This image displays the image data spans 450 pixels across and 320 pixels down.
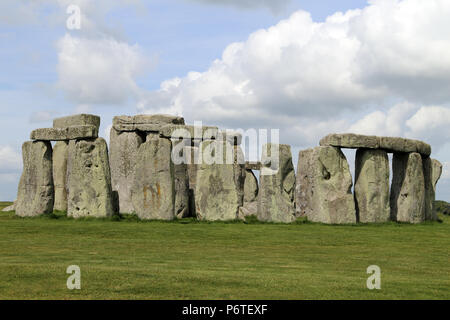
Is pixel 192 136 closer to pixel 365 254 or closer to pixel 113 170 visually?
pixel 113 170

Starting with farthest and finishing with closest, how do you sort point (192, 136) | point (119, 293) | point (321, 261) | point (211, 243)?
point (192, 136) → point (211, 243) → point (321, 261) → point (119, 293)

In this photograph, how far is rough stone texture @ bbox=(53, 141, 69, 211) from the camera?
28.8m

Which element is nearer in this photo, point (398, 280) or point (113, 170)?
point (398, 280)

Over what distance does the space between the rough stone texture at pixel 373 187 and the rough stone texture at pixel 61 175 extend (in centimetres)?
1388

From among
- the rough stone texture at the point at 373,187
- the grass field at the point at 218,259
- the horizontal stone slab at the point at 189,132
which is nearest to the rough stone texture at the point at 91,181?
the grass field at the point at 218,259

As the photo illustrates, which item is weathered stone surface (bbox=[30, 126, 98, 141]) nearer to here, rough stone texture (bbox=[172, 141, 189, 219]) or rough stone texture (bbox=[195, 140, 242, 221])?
rough stone texture (bbox=[172, 141, 189, 219])

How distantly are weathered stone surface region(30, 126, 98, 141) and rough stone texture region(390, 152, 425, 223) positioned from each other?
1228 cm

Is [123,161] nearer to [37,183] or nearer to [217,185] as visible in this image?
[37,183]

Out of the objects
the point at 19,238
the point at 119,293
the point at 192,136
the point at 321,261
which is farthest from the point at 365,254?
the point at 192,136

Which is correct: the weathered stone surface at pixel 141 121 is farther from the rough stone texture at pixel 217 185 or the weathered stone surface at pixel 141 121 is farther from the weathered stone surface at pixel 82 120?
the rough stone texture at pixel 217 185

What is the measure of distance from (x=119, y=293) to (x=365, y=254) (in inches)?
304

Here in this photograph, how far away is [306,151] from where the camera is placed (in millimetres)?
26469

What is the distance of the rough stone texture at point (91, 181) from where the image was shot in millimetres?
22578

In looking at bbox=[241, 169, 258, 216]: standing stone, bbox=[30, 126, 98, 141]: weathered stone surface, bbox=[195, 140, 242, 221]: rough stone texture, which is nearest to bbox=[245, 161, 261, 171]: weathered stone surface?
bbox=[241, 169, 258, 216]: standing stone
